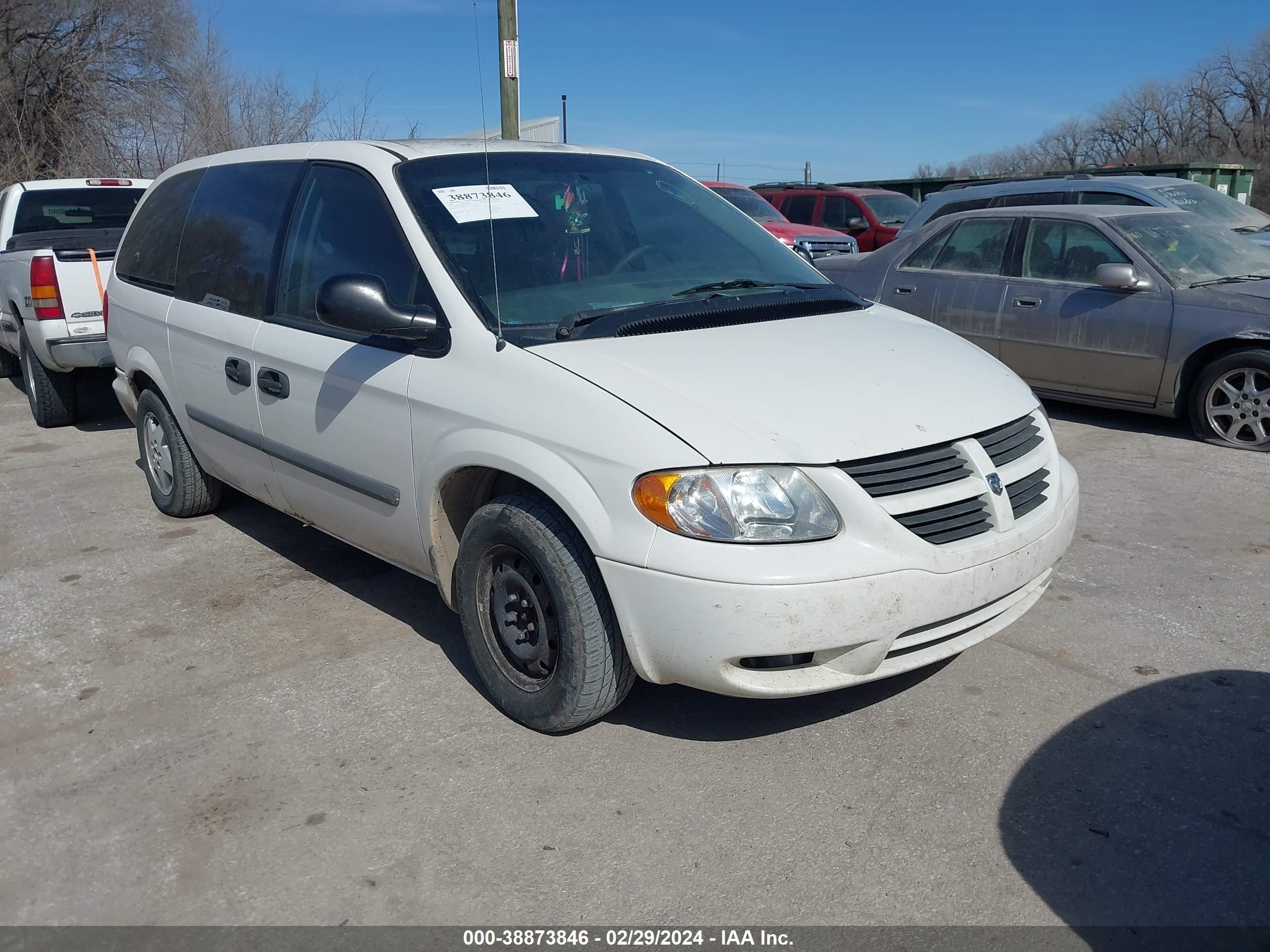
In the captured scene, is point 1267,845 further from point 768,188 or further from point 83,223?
point 768,188

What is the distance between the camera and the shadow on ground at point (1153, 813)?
260cm

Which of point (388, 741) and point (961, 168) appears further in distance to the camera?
point (961, 168)

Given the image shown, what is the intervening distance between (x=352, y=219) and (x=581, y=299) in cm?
99

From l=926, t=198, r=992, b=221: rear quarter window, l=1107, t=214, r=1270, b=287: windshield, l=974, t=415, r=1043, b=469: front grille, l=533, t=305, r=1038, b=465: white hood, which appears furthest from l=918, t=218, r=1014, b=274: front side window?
l=974, t=415, r=1043, b=469: front grille

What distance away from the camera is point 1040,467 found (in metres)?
3.43

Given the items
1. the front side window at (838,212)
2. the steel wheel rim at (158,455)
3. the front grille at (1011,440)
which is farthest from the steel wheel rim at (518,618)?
the front side window at (838,212)

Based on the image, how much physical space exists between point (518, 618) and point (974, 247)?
6.07m

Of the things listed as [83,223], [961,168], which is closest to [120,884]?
[83,223]

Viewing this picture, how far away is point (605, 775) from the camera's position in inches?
126

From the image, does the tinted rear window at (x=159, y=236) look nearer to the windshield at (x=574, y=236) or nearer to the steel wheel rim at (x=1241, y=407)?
the windshield at (x=574, y=236)

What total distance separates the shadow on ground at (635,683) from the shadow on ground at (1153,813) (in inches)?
25.5

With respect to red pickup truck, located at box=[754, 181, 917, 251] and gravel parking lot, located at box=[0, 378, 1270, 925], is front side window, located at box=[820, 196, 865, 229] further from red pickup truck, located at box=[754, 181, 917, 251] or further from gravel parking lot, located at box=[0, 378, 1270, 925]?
gravel parking lot, located at box=[0, 378, 1270, 925]

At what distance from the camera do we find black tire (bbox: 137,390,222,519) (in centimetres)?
536

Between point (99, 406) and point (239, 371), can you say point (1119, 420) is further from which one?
point (99, 406)
